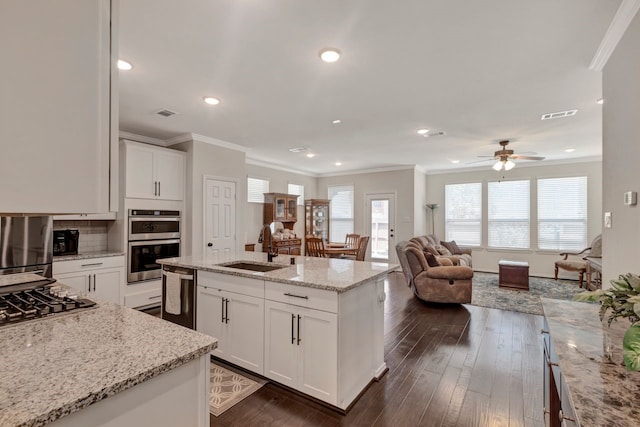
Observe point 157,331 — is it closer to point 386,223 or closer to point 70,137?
point 70,137

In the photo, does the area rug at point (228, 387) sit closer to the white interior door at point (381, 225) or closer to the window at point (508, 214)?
the white interior door at point (381, 225)

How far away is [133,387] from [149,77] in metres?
2.87

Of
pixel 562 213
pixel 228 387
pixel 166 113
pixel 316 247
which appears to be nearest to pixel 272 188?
pixel 316 247

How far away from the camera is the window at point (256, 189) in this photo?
6805mm

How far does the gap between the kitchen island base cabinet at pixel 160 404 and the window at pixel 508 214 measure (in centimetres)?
792

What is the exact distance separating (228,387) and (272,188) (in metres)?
5.35

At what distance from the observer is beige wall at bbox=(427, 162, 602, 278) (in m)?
6.46

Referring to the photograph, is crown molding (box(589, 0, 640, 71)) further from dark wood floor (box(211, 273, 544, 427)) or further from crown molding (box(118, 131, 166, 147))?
crown molding (box(118, 131, 166, 147))

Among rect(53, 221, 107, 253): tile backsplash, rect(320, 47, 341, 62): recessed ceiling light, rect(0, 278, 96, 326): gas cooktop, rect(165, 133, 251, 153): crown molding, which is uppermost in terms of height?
rect(320, 47, 341, 62): recessed ceiling light

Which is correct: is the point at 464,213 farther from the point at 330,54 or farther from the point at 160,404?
the point at 160,404

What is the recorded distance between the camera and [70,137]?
75 cm

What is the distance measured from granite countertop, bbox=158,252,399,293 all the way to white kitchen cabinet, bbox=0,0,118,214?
5.16ft

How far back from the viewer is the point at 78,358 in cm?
102

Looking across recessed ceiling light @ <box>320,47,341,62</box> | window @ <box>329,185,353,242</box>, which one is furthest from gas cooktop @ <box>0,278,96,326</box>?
window @ <box>329,185,353,242</box>
